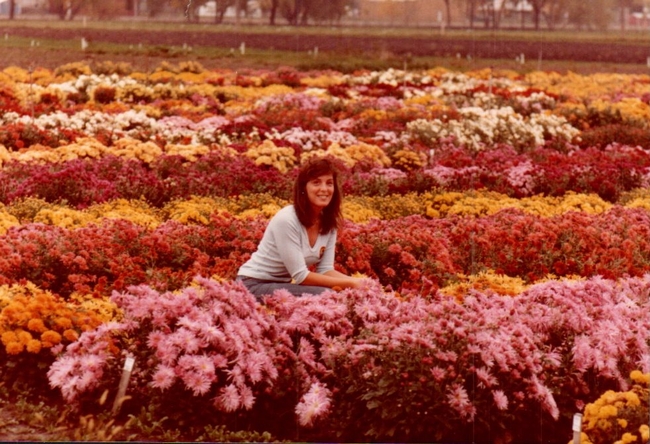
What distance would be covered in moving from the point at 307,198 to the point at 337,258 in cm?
126

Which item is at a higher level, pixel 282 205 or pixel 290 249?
pixel 290 249

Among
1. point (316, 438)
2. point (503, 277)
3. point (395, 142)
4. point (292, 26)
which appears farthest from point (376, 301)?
point (395, 142)

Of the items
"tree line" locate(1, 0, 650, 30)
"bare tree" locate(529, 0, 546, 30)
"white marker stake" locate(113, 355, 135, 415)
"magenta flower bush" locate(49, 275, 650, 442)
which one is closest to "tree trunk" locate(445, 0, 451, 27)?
"tree line" locate(1, 0, 650, 30)

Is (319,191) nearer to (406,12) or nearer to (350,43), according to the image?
(406,12)

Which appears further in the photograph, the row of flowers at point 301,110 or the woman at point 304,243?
the row of flowers at point 301,110

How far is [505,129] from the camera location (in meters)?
12.8

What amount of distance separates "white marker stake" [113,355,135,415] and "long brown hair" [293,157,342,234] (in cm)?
158

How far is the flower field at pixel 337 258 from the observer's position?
5422mm

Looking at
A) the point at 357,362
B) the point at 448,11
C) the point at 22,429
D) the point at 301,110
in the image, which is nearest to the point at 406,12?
the point at 448,11

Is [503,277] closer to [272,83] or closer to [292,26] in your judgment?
[292,26]

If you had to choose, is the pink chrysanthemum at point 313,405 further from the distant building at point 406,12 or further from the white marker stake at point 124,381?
the distant building at point 406,12

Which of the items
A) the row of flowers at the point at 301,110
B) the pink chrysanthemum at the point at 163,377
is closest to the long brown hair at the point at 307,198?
the pink chrysanthemum at the point at 163,377

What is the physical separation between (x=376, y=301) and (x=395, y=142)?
5.78 m

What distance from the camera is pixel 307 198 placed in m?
6.41
